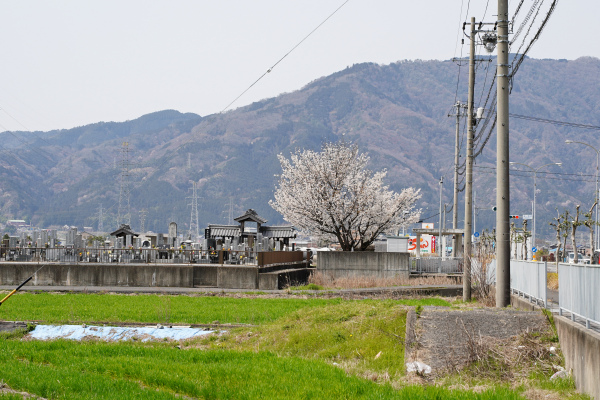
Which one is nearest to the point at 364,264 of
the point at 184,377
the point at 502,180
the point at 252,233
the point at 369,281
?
the point at 369,281

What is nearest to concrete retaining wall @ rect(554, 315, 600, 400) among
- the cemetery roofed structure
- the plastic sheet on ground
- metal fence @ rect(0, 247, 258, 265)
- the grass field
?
the grass field

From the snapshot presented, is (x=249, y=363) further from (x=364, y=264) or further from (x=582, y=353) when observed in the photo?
(x=364, y=264)

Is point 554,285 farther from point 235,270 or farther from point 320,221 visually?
point 320,221

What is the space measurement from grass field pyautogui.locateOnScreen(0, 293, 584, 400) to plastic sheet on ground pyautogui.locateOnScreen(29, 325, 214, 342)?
792 millimetres

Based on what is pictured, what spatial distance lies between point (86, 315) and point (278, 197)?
34479 millimetres

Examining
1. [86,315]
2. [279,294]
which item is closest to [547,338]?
[86,315]

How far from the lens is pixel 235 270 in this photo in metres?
39.7

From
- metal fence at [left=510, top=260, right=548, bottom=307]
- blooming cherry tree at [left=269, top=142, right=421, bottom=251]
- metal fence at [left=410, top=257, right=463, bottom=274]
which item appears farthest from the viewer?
blooming cherry tree at [left=269, top=142, right=421, bottom=251]

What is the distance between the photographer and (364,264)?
147 ft

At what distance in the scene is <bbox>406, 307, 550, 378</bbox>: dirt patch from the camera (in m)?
13.2

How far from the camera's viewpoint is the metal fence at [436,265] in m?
49.7

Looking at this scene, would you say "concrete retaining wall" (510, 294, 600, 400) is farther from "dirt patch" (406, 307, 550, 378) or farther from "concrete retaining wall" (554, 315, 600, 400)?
"dirt patch" (406, 307, 550, 378)

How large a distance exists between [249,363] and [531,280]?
31.4 feet

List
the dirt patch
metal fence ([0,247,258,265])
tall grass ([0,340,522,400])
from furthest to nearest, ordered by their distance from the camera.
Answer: metal fence ([0,247,258,265])
the dirt patch
tall grass ([0,340,522,400])
